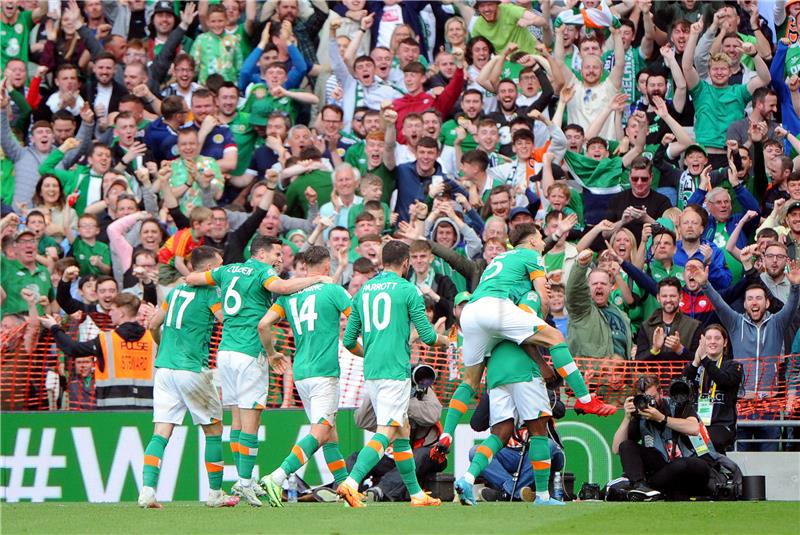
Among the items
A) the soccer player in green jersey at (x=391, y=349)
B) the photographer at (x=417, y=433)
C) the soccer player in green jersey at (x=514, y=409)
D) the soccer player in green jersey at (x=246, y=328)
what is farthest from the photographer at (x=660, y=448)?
the soccer player in green jersey at (x=246, y=328)

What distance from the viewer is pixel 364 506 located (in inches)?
459

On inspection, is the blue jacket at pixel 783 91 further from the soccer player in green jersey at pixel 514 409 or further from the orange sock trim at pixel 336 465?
the orange sock trim at pixel 336 465

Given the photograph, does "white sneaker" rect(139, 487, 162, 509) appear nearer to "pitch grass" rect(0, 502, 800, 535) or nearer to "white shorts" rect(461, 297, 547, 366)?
"pitch grass" rect(0, 502, 800, 535)

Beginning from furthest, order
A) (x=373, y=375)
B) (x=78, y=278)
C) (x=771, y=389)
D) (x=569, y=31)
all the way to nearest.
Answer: (x=569, y=31), (x=78, y=278), (x=771, y=389), (x=373, y=375)

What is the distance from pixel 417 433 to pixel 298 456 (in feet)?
7.37

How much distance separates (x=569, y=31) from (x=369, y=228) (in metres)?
4.72

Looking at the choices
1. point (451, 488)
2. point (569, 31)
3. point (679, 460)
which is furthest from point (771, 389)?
point (569, 31)

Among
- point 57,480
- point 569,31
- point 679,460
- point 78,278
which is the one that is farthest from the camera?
point 569,31

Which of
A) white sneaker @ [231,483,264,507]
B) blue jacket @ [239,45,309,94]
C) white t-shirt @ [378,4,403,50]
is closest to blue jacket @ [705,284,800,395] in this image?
white sneaker @ [231,483,264,507]

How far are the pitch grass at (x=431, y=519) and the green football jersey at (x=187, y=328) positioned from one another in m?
1.33

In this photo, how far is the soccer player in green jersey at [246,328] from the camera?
40.0 feet

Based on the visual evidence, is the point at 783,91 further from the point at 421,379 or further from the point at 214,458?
the point at 214,458

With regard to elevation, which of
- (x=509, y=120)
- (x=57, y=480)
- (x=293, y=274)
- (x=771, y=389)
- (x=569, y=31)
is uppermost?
(x=569, y=31)

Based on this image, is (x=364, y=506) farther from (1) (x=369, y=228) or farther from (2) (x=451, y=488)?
(1) (x=369, y=228)
